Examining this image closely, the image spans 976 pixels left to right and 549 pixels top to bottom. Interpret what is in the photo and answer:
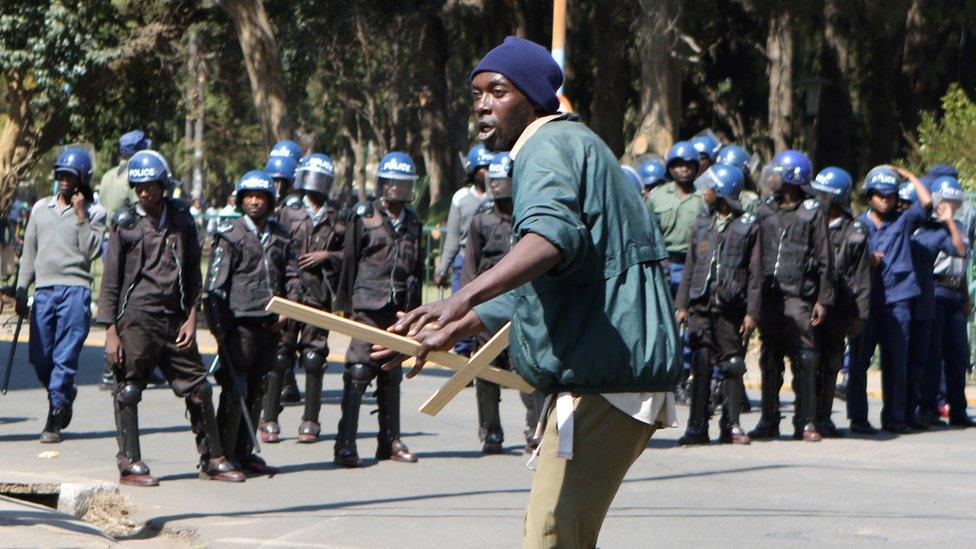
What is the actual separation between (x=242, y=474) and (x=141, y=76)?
44.3 feet

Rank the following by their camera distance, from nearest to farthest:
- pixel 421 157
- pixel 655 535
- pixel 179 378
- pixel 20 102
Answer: pixel 655 535
pixel 179 378
pixel 20 102
pixel 421 157

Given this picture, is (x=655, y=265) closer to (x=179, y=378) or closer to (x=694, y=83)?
(x=179, y=378)

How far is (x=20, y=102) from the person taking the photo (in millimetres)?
20250

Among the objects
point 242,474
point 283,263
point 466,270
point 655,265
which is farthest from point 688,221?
point 655,265

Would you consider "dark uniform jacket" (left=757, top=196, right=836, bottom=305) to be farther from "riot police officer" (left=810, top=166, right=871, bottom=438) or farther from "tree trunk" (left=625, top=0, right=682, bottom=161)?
"tree trunk" (left=625, top=0, right=682, bottom=161)

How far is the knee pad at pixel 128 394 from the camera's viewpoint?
329 inches

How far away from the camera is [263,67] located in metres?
20.7

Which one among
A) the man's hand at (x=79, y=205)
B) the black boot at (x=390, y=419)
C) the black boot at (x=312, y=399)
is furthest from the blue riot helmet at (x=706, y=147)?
the man's hand at (x=79, y=205)

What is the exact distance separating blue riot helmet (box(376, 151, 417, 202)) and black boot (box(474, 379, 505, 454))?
1.28m

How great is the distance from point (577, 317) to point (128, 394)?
4.76 meters

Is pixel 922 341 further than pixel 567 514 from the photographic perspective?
Yes

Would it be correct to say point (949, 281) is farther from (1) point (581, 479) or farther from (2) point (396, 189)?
(1) point (581, 479)

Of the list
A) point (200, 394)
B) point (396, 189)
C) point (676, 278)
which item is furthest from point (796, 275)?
point (200, 394)

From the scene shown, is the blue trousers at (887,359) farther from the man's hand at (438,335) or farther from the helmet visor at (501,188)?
the man's hand at (438,335)
